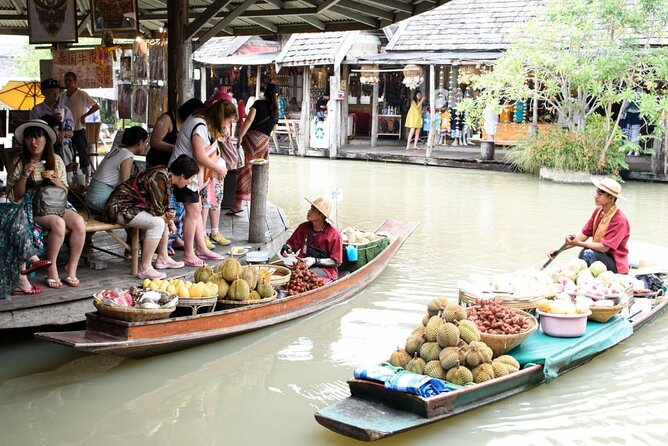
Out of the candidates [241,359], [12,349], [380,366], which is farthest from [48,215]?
[380,366]

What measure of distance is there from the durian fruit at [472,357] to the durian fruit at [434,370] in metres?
0.17

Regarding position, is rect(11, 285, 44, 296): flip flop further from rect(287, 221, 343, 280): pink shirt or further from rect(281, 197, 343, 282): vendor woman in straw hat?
rect(287, 221, 343, 280): pink shirt

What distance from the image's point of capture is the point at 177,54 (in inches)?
372

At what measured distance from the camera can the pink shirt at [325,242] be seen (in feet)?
26.3

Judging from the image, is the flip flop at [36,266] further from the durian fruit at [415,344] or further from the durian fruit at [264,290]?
the durian fruit at [415,344]

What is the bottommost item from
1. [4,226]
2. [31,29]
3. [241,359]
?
[241,359]

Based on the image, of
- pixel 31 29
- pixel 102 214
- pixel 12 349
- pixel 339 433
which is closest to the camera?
pixel 339 433

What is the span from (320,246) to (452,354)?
289 cm

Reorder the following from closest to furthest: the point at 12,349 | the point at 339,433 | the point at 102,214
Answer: the point at 339,433
the point at 12,349
the point at 102,214

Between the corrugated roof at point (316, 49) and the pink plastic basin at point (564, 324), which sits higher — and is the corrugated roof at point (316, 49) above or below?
above

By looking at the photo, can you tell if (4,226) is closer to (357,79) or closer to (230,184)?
(230,184)

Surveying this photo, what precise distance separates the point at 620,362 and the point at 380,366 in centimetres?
242

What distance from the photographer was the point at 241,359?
673 centimetres

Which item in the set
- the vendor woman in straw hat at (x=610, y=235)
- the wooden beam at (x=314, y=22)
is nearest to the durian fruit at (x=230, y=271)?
the vendor woman in straw hat at (x=610, y=235)
